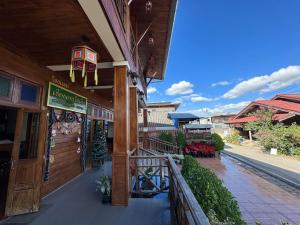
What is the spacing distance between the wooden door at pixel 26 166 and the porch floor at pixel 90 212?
215 millimetres

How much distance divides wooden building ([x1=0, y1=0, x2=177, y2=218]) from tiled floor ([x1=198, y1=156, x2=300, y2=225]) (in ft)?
10.3

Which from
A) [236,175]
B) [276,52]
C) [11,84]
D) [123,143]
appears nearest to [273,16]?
[276,52]

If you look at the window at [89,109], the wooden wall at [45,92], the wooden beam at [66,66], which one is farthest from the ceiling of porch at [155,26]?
the window at [89,109]

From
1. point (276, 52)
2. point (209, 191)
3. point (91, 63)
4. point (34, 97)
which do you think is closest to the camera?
point (209, 191)

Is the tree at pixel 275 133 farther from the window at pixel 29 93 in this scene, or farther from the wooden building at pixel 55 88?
the window at pixel 29 93

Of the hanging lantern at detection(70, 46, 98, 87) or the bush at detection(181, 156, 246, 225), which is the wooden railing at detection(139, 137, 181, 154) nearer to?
the bush at detection(181, 156, 246, 225)

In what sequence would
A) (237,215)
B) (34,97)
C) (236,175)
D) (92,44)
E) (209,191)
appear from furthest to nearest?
(236,175)
(34,97)
(92,44)
(209,191)
(237,215)

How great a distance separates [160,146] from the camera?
406 inches

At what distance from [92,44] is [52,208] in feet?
11.2

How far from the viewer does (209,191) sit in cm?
241

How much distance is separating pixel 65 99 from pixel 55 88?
0.54 m

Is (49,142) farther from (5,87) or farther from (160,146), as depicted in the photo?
(160,146)

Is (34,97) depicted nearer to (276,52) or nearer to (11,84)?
(11,84)

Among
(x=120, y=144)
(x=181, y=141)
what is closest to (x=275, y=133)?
(x=181, y=141)
